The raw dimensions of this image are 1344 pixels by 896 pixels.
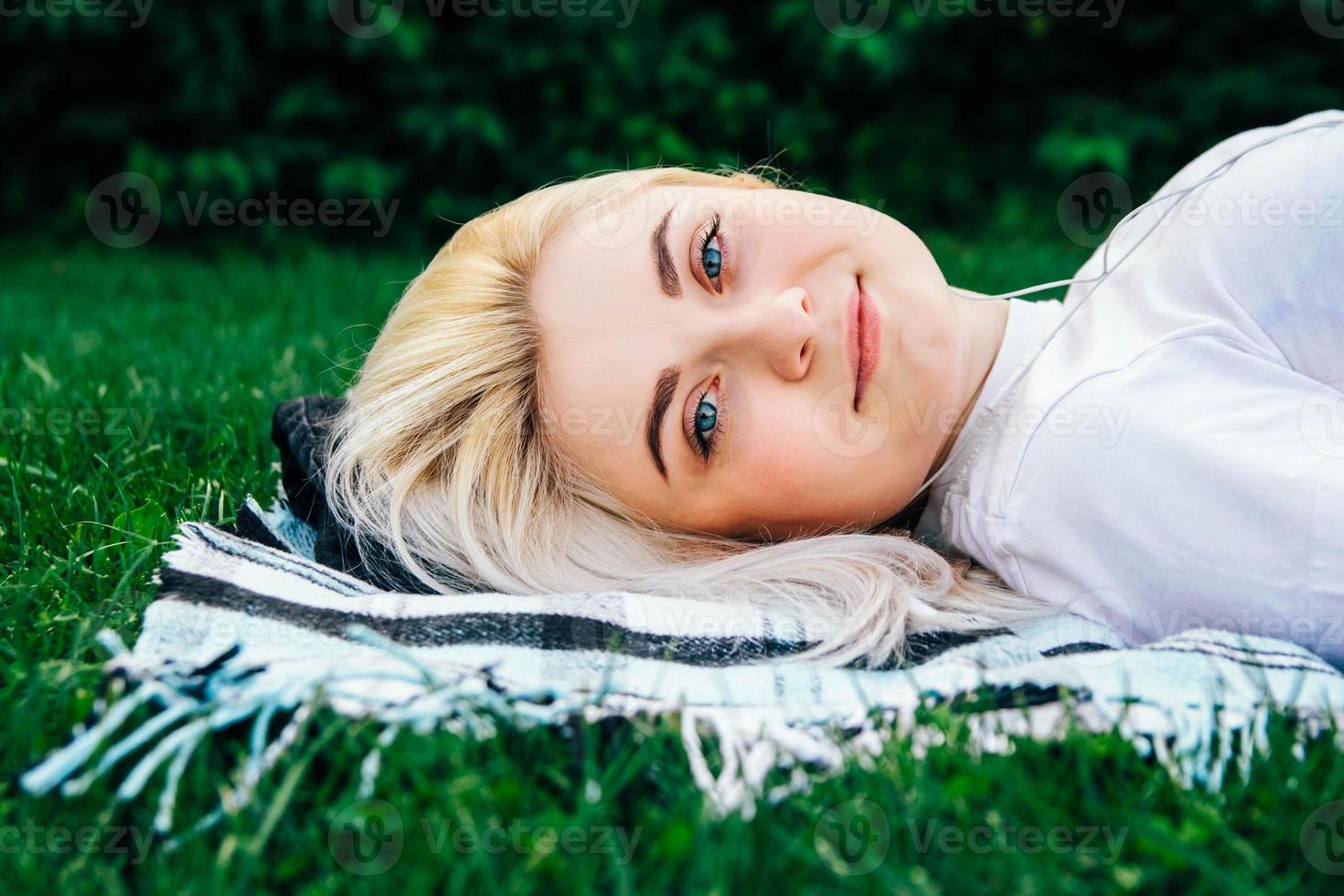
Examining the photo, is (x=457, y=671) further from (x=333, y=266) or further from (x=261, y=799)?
(x=333, y=266)

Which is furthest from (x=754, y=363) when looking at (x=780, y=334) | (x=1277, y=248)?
(x=1277, y=248)

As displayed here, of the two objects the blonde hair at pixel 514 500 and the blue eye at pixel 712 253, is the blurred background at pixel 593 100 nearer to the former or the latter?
the blonde hair at pixel 514 500

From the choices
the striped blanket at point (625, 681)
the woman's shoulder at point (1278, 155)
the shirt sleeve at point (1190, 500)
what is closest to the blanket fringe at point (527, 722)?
the striped blanket at point (625, 681)

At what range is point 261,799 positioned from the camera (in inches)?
45.8

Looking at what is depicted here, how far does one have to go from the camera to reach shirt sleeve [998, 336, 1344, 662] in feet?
4.91

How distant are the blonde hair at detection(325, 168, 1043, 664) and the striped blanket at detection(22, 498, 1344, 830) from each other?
155mm

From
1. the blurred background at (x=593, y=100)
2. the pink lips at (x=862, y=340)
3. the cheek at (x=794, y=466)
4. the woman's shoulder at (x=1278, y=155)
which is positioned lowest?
the cheek at (x=794, y=466)

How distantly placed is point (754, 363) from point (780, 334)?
0.24ft

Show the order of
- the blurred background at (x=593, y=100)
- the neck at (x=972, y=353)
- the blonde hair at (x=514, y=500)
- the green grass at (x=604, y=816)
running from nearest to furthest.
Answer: the green grass at (x=604, y=816) → the blonde hair at (x=514, y=500) → the neck at (x=972, y=353) → the blurred background at (x=593, y=100)

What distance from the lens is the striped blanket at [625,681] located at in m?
1.21

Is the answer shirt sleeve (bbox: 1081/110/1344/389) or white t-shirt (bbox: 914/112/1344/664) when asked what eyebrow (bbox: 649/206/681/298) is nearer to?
white t-shirt (bbox: 914/112/1344/664)

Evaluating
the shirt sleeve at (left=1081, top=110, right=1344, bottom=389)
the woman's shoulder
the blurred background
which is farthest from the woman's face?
the blurred background

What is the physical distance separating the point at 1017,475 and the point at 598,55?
4.97 metres

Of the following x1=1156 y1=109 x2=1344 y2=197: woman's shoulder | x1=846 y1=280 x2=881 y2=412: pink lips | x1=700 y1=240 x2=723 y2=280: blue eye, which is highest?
x1=1156 y1=109 x2=1344 y2=197: woman's shoulder
